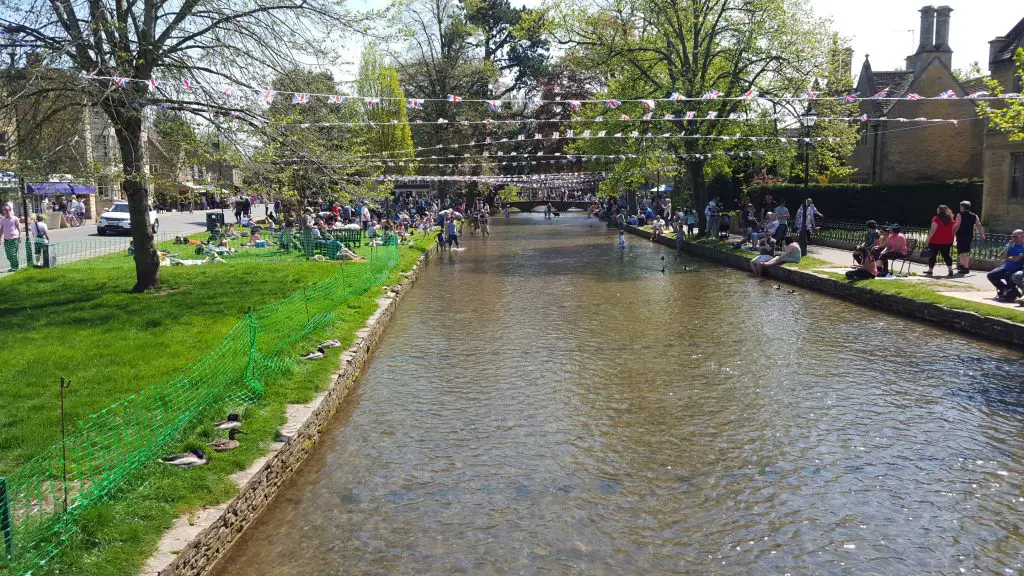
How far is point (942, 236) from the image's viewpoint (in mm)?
18281

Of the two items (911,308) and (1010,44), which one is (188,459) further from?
(1010,44)

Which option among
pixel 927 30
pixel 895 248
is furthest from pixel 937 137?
pixel 895 248

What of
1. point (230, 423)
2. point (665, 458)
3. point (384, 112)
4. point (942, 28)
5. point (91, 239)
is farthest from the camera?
point (384, 112)

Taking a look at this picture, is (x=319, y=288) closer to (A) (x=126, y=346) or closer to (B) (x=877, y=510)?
(A) (x=126, y=346)

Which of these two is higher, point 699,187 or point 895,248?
point 699,187

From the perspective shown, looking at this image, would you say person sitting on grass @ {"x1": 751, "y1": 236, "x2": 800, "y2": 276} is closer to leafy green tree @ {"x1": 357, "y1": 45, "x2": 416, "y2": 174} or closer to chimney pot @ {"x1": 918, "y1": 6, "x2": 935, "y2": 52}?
leafy green tree @ {"x1": 357, "y1": 45, "x2": 416, "y2": 174}

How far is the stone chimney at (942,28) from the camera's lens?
42.6 metres

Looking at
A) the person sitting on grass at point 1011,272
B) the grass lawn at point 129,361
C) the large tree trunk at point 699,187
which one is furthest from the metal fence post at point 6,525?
the large tree trunk at point 699,187

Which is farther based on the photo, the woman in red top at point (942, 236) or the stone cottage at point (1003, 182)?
the stone cottage at point (1003, 182)

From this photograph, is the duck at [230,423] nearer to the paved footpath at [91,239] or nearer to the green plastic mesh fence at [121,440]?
the green plastic mesh fence at [121,440]

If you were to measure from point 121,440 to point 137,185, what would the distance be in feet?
31.1

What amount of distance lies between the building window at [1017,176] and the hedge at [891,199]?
285 centimetres

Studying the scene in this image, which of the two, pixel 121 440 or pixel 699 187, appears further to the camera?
pixel 699 187

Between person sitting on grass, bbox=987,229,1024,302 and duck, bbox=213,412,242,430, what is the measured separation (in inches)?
565
